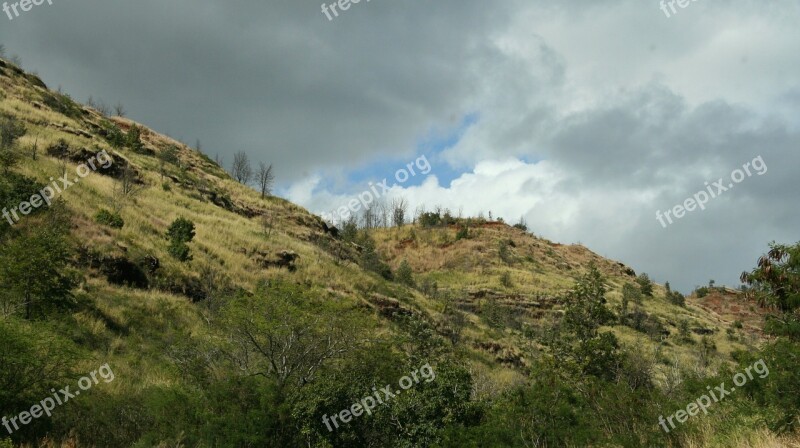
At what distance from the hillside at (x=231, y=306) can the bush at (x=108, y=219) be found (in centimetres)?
30

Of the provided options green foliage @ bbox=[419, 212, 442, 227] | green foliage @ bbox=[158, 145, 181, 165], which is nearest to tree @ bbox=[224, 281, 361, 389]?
green foliage @ bbox=[158, 145, 181, 165]

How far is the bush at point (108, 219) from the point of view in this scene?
2661cm

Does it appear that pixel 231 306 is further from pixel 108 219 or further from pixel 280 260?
pixel 280 260

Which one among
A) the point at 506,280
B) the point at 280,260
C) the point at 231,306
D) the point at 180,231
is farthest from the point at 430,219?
the point at 231,306

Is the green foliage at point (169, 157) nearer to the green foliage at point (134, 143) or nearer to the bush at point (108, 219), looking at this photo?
the green foliage at point (134, 143)

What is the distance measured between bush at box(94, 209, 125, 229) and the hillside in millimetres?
296

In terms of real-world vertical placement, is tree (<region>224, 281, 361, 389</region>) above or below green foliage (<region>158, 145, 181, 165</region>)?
below

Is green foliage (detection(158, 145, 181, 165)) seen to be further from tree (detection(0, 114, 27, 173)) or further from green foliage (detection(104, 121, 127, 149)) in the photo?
tree (detection(0, 114, 27, 173))

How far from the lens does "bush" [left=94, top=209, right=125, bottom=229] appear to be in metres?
26.6

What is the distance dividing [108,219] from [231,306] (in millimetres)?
15990

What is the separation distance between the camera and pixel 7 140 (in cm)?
3144

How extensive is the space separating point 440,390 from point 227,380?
17.6 ft

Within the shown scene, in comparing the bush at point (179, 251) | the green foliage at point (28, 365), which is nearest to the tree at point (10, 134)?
the bush at point (179, 251)

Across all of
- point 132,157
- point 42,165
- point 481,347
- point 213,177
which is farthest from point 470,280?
point 42,165
